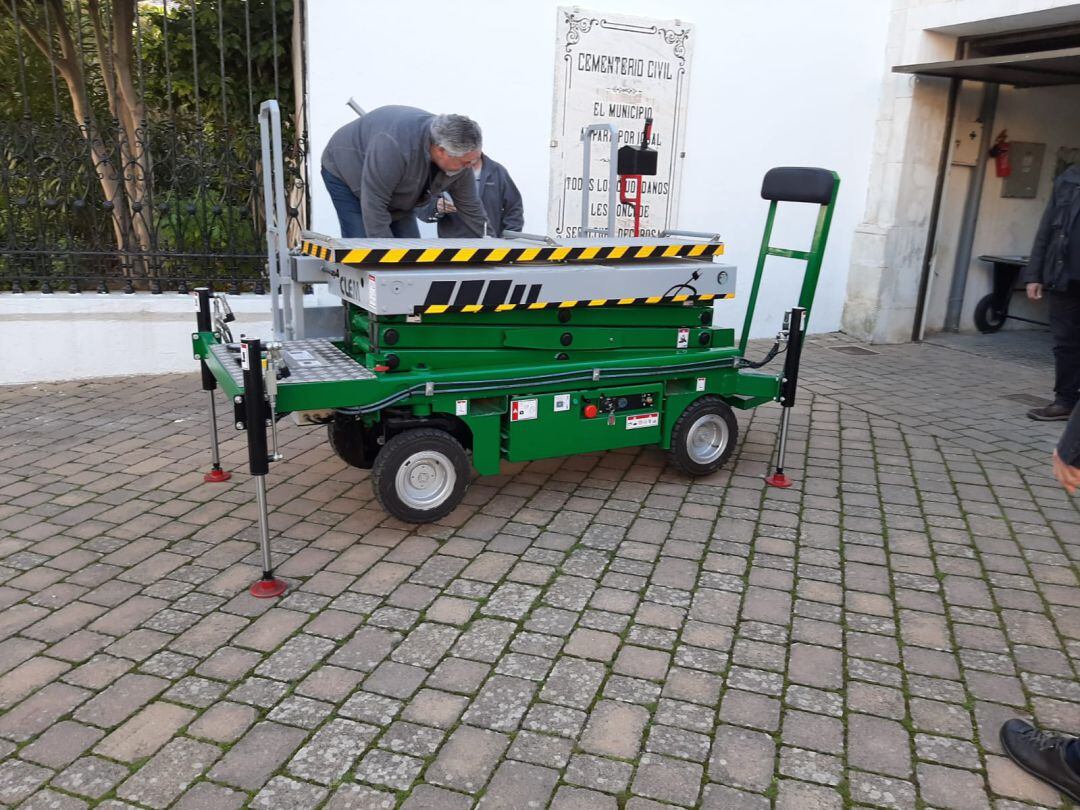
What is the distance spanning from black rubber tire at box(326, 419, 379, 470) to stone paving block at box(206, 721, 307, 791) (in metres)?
2.09

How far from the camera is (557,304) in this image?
439cm

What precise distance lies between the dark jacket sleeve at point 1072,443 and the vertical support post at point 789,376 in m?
2.14

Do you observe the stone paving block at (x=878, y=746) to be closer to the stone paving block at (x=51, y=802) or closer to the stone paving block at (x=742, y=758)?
the stone paving block at (x=742, y=758)

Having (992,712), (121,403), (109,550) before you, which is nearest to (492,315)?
(109,550)

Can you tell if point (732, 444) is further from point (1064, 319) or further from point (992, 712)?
point (1064, 319)

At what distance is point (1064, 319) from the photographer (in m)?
6.49

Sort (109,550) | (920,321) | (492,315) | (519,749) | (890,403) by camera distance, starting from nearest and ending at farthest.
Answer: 1. (519,749)
2. (109,550)
3. (492,315)
4. (890,403)
5. (920,321)

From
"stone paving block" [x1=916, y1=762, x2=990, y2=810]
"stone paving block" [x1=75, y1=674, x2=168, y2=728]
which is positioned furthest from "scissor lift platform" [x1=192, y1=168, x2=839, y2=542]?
"stone paving block" [x1=916, y1=762, x2=990, y2=810]

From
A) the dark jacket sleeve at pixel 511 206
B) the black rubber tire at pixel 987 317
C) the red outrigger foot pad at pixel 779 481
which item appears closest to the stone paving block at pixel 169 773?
the red outrigger foot pad at pixel 779 481

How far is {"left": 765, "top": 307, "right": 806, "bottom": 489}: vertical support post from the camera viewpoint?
488 centimetres

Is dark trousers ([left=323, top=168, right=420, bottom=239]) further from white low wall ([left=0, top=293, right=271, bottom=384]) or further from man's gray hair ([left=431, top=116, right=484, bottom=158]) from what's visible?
white low wall ([left=0, top=293, right=271, bottom=384])

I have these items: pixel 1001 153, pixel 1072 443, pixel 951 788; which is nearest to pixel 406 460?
pixel 951 788

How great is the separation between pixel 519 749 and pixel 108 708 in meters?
1.39

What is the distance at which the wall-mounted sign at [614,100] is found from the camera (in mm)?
7586
